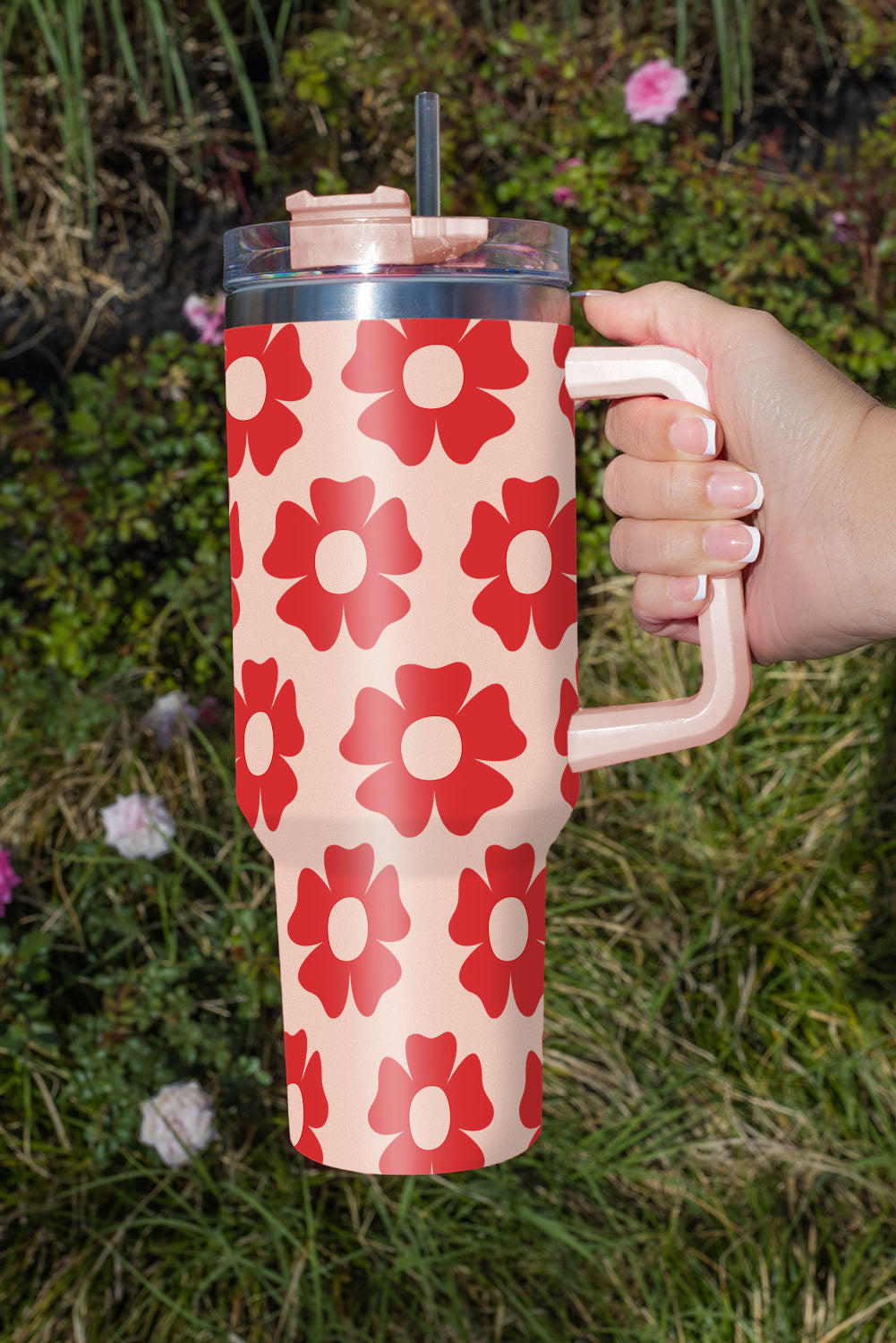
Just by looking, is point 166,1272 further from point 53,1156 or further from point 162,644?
point 162,644

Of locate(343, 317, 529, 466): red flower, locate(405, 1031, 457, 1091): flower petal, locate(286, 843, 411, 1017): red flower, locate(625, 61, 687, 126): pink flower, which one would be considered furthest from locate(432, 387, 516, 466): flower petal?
locate(625, 61, 687, 126): pink flower

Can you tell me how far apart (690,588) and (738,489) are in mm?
96

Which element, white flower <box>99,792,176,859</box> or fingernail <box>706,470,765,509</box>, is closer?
fingernail <box>706,470,765,509</box>

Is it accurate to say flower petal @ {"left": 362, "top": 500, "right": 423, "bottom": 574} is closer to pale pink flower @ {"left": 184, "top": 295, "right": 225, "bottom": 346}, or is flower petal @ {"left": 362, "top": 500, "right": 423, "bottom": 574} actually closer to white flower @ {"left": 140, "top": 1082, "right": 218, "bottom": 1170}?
white flower @ {"left": 140, "top": 1082, "right": 218, "bottom": 1170}

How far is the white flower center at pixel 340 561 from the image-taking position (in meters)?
0.89

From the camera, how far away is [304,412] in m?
0.90

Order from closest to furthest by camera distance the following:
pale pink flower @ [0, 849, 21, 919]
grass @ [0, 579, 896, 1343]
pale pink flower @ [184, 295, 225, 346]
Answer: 1. grass @ [0, 579, 896, 1343]
2. pale pink flower @ [0, 849, 21, 919]
3. pale pink flower @ [184, 295, 225, 346]

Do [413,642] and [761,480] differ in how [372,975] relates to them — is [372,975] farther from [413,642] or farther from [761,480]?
[761,480]

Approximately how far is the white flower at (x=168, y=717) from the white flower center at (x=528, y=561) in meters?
1.45

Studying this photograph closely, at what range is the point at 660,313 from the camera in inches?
45.2

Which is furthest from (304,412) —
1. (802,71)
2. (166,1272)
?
(802,71)

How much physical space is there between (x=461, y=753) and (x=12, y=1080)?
153cm

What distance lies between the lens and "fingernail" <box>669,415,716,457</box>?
1.00m

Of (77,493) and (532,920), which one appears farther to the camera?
(77,493)
